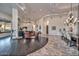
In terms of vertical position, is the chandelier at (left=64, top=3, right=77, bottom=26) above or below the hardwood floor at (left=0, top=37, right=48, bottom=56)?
above

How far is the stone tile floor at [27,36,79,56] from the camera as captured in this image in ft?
10.9

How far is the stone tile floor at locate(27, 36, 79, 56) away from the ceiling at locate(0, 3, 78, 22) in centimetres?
77

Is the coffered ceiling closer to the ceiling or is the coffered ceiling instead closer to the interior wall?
the ceiling

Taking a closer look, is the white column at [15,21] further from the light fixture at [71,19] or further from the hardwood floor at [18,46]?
the light fixture at [71,19]

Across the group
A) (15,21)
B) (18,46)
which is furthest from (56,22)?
(18,46)

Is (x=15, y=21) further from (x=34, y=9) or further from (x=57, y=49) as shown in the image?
(x=57, y=49)

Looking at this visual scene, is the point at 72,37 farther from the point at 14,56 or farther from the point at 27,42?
the point at 14,56

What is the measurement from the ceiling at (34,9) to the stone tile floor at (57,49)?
77 centimetres

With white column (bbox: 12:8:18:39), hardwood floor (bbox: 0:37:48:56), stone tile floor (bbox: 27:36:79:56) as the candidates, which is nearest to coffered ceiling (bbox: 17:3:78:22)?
white column (bbox: 12:8:18:39)

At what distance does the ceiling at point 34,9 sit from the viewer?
330cm

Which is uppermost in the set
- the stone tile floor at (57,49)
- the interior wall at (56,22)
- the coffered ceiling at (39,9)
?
the coffered ceiling at (39,9)

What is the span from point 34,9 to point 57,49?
1.27 m

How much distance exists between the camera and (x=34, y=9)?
3.39 m

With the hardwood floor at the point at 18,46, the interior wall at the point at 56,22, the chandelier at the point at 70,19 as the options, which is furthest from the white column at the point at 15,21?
the chandelier at the point at 70,19
